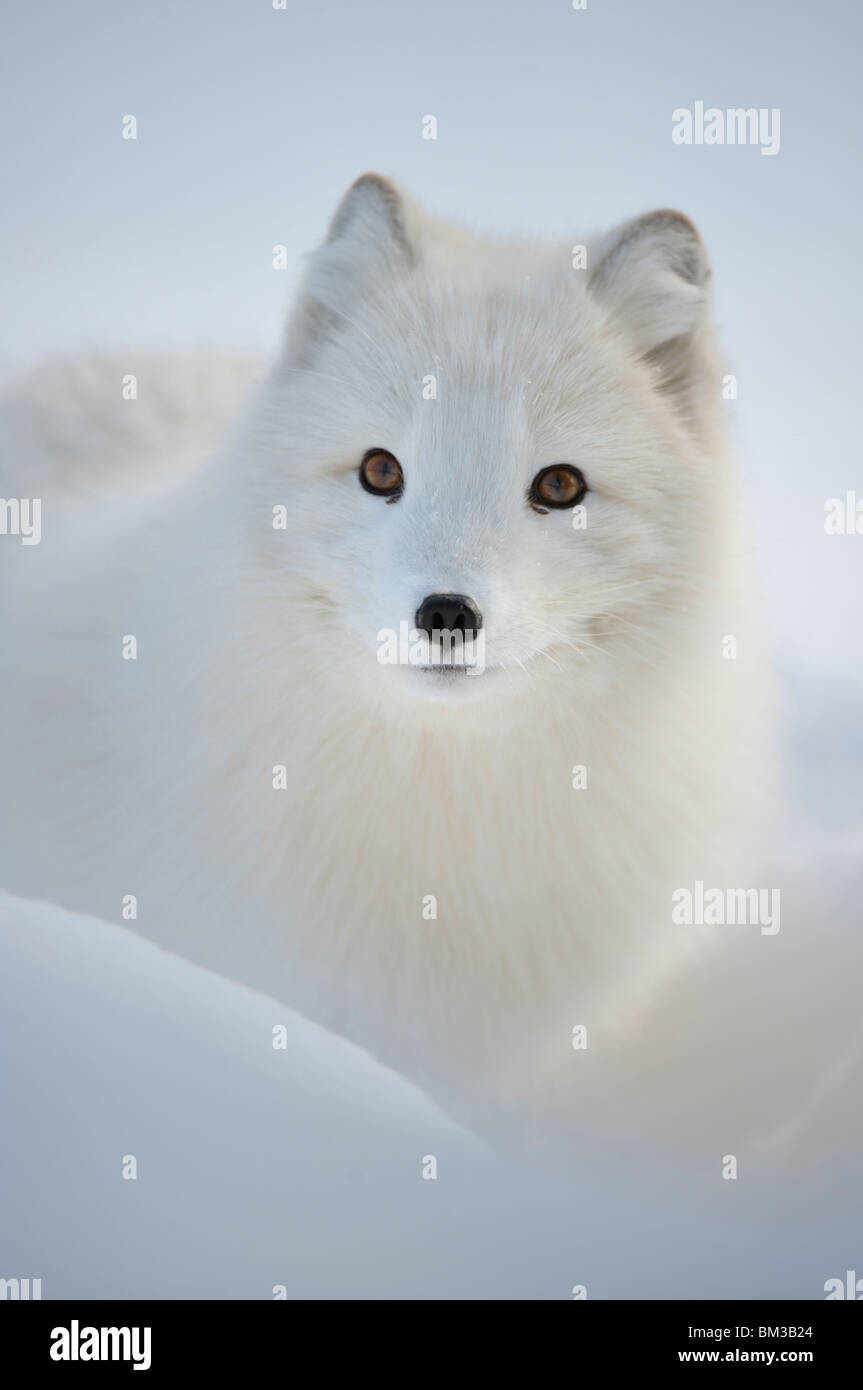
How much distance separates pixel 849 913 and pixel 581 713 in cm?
127

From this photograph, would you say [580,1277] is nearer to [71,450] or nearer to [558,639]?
[558,639]

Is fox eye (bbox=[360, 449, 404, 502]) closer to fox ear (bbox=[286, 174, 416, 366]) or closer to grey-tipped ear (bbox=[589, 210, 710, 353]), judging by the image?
fox ear (bbox=[286, 174, 416, 366])

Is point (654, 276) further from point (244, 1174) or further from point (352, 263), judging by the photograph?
point (244, 1174)

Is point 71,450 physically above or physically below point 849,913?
above

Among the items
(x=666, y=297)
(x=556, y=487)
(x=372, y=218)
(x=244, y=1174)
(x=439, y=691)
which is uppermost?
(x=372, y=218)

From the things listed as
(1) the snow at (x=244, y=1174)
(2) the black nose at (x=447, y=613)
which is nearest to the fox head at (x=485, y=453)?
(2) the black nose at (x=447, y=613)

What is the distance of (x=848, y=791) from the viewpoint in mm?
3859

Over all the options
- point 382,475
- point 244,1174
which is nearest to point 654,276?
point 382,475

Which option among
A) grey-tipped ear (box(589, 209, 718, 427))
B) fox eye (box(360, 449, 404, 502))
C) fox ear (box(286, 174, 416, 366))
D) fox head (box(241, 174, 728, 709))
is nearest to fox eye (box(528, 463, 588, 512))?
fox head (box(241, 174, 728, 709))

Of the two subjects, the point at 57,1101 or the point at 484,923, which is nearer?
the point at 57,1101

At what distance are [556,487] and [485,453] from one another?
0.51ft

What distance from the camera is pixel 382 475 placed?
7.79 feet

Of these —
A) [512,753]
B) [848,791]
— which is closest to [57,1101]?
[512,753]

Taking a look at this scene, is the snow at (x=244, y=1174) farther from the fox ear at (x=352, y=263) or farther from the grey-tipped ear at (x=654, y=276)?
the grey-tipped ear at (x=654, y=276)
